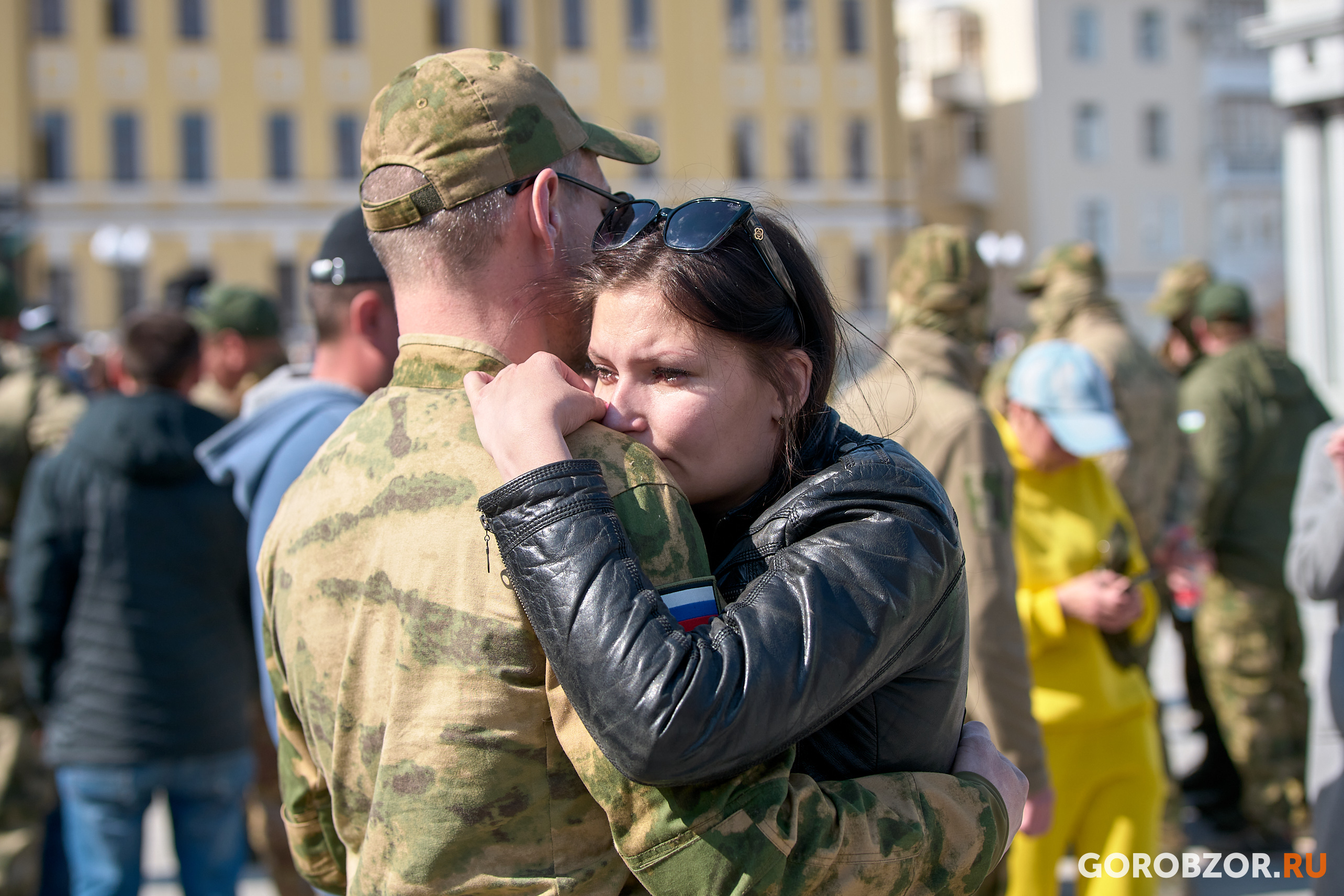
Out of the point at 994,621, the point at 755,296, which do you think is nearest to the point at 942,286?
the point at 994,621

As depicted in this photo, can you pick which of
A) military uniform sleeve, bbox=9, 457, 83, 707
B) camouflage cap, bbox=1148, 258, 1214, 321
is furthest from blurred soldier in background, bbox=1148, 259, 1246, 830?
military uniform sleeve, bbox=9, 457, 83, 707

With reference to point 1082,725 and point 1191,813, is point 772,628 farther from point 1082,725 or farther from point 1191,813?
point 1191,813

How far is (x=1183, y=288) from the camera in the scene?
6.66 m

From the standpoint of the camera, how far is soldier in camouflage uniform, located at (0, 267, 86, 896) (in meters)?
4.47

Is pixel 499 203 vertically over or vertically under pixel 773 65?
under

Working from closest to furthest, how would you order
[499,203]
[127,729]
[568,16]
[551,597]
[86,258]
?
[551,597] → [499,203] → [127,729] → [86,258] → [568,16]

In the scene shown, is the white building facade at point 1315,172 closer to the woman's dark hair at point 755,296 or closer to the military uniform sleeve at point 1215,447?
the military uniform sleeve at point 1215,447

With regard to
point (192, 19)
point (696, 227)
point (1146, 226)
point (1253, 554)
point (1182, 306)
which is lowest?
point (1253, 554)

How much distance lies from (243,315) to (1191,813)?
190 inches

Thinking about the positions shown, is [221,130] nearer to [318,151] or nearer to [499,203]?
[318,151]

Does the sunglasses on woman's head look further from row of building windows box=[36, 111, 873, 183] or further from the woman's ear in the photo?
row of building windows box=[36, 111, 873, 183]

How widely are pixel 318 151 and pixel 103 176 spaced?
5567 millimetres

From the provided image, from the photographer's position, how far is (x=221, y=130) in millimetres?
33531

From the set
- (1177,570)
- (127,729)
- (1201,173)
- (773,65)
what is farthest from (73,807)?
(1201,173)
